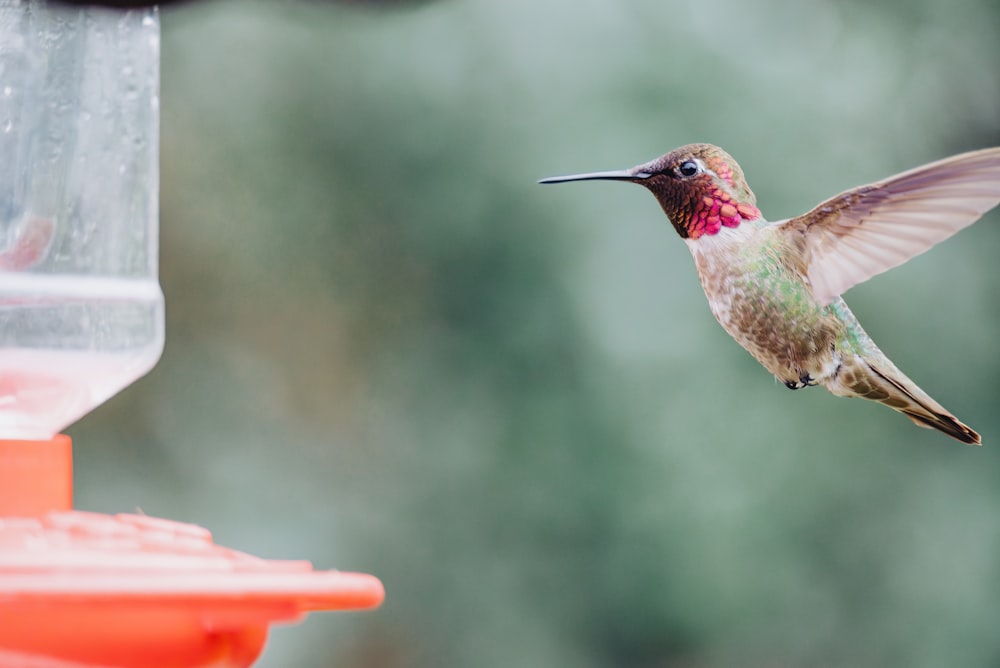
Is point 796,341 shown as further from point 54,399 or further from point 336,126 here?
point 336,126

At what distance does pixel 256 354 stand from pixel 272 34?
34.2 inches

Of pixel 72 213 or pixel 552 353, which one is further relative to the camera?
pixel 552 353

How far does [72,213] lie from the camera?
6.26ft

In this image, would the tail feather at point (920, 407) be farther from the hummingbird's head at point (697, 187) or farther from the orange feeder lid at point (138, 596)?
the orange feeder lid at point (138, 596)

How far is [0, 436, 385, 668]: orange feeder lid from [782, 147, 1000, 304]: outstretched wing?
36.1 inches

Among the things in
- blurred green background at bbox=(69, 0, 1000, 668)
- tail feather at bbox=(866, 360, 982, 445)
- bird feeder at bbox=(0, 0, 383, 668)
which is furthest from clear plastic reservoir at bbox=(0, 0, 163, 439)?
blurred green background at bbox=(69, 0, 1000, 668)

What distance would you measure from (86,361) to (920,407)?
3.68 ft

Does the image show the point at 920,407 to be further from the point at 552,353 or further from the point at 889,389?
the point at 552,353

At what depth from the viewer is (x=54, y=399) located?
1795mm

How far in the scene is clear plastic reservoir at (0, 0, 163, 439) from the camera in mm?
1796

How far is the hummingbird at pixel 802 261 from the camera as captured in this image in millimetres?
1864

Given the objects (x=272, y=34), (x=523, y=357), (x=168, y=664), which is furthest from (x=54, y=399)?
(x=272, y=34)

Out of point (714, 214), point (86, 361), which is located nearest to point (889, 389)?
point (714, 214)

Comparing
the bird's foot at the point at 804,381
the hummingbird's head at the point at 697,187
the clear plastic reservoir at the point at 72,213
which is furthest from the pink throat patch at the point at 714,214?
the clear plastic reservoir at the point at 72,213
